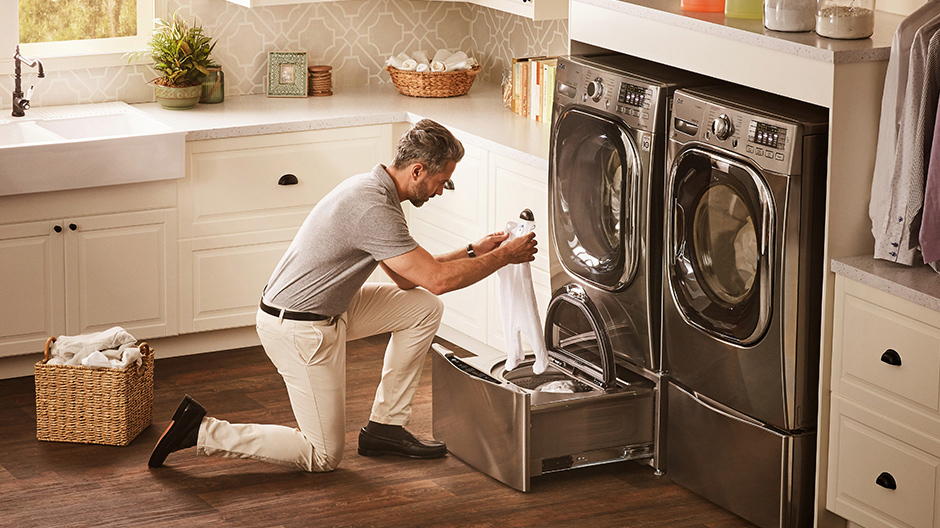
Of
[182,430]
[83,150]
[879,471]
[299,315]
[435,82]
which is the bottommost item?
[182,430]

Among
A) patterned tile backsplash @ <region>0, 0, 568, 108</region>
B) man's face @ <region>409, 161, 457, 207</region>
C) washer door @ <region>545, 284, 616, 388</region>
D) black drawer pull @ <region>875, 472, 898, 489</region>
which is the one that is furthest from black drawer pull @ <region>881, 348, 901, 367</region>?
patterned tile backsplash @ <region>0, 0, 568, 108</region>

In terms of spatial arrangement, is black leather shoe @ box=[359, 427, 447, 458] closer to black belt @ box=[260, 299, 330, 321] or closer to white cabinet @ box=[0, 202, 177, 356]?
black belt @ box=[260, 299, 330, 321]

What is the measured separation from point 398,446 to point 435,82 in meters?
1.92

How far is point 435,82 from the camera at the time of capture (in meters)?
5.29

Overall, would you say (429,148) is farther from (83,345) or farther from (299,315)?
(83,345)

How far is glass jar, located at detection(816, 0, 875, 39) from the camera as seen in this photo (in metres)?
3.09

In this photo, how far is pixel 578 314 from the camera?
13.0 ft

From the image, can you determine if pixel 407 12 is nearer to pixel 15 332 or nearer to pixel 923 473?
pixel 15 332

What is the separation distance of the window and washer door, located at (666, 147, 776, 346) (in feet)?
8.66

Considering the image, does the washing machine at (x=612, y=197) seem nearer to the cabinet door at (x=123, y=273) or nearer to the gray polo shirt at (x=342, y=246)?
the gray polo shirt at (x=342, y=246)

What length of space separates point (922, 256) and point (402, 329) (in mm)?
1576

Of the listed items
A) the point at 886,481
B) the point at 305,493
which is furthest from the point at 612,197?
the point at 305,493

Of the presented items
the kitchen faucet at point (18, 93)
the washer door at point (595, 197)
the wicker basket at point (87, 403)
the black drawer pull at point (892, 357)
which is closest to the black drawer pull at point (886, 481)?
the black drawer pull at point (892, 357)

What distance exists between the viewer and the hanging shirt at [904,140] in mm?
2916
